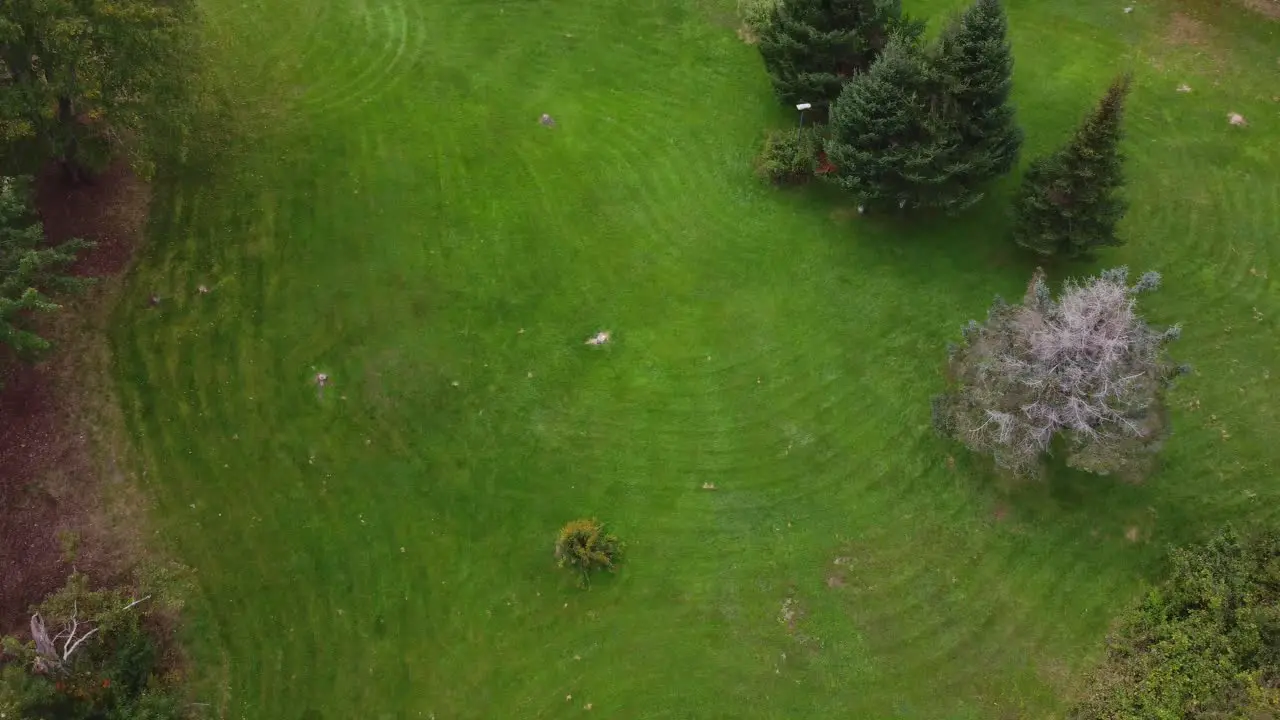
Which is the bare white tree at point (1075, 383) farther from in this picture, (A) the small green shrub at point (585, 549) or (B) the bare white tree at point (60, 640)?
(B) the bare white tree at point (60, 640)

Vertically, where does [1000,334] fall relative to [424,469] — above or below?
above

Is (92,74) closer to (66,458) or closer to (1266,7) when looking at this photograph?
(66,458)

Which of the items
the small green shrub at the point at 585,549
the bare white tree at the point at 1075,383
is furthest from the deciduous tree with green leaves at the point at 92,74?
the bare white tree at the point at 1075,383

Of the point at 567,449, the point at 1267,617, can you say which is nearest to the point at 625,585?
the point at 567,449

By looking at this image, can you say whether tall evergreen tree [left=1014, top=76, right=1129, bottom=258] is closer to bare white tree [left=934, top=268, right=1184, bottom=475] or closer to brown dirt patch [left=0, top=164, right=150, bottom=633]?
bare white tree [left=934, top=268, right=1184, bottom=475]

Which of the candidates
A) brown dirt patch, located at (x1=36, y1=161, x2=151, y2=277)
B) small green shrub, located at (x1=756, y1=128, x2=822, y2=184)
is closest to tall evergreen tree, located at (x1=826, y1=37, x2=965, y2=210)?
small green shrub, located at (x1=756, y1=128, x2=822, y2=184)

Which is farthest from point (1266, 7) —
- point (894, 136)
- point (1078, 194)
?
point (894, 136)

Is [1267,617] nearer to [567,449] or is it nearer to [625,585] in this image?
[625,585]
